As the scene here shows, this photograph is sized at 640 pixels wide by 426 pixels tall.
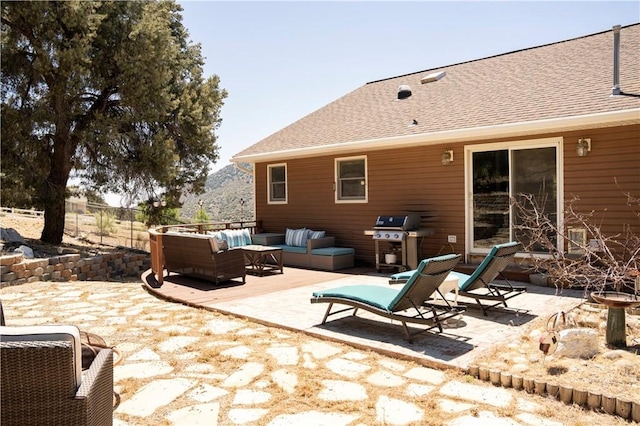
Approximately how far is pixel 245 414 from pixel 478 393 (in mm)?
1623

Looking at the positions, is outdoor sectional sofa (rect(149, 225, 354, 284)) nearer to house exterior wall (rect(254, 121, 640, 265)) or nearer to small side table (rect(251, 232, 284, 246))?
small side table (rect(251, 232, 284, 246))

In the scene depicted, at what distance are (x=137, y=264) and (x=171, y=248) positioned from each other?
4.00 metres

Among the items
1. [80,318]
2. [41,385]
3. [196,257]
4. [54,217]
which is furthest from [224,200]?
[41,385]

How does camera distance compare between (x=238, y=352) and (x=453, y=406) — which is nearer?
(x=453, y=406)

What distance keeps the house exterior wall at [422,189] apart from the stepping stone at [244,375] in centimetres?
548

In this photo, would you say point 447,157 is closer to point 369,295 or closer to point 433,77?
point 433,77

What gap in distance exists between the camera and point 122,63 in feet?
36.0

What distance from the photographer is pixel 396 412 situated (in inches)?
117

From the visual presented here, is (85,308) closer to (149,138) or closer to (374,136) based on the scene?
(374,136)

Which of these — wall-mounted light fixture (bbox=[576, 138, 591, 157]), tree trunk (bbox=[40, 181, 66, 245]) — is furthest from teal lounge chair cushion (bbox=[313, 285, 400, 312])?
tree trunk (bbox=[40, 181, 66, 245])

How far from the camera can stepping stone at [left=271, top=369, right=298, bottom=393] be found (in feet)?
11.1

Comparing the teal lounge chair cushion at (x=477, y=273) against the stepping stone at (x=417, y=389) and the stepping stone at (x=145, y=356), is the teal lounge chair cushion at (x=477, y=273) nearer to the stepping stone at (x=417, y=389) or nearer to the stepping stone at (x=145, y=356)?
the stepping stone at (x=417, y=389)

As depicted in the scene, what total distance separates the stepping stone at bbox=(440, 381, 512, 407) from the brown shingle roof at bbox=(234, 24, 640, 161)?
5048 mm

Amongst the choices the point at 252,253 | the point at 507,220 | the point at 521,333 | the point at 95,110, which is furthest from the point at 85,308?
the point at 95,110
